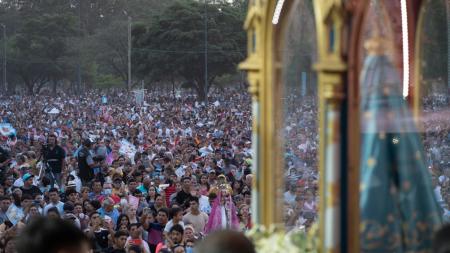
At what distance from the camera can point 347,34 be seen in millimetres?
4340

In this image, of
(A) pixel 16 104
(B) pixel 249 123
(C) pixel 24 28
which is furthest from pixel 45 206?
(C) pixel 24 28

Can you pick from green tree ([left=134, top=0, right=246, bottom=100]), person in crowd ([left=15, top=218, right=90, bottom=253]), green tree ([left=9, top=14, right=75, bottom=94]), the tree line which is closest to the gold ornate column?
person in crowd ([left=15, top=218, right=90, bottom=253])

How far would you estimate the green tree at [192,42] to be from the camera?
5422 centimetres

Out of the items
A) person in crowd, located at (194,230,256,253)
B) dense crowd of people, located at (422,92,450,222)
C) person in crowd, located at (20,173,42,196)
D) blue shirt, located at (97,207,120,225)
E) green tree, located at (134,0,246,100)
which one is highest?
green tree, located at (134,0,246,100)

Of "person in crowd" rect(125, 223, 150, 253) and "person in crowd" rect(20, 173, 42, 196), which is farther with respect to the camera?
"person in crowd" rect(20, 173, 42, 196)

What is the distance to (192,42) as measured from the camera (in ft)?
183

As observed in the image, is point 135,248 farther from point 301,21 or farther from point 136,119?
point 136,119

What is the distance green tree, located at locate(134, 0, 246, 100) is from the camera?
2135 inches

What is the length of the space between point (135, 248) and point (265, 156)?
4.31 m

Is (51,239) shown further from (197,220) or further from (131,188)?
(131,188)

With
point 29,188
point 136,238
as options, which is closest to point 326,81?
point 136,238

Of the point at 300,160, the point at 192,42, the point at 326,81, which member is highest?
the point at 192,42

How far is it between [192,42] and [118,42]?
15.5 meters

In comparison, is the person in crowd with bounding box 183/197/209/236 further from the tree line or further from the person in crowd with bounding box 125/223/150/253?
the tree line
